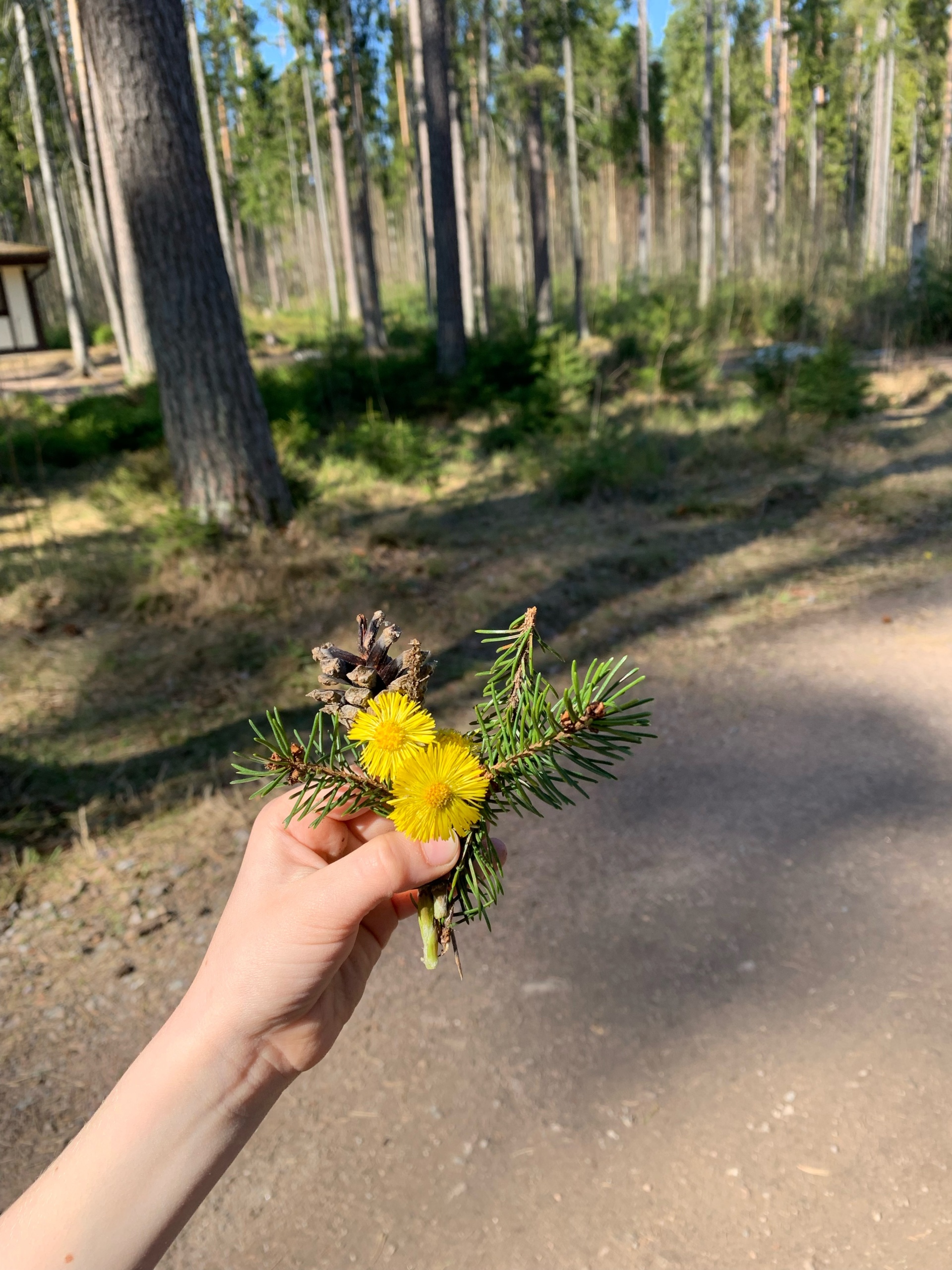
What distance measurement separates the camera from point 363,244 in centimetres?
2200

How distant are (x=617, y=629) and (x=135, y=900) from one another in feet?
12.1

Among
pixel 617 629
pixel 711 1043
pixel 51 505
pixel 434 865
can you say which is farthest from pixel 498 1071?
pixel 51 505

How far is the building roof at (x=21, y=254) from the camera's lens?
3076 millimetres

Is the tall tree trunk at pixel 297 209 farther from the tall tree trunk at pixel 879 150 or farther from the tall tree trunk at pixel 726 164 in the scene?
the tall tree trunk at pixel 879 150

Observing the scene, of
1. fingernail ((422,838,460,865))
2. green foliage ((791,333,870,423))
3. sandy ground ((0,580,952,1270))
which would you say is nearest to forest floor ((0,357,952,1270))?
sandy ground ((0,580,952,1270))

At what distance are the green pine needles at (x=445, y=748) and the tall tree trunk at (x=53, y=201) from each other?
1851 centimetres

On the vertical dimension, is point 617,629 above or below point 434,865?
below

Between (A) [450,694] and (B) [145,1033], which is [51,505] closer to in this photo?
(A) [450,694]

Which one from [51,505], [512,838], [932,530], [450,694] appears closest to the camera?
[512,838]

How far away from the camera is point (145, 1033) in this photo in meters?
2.99

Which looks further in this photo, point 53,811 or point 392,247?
point 392,247

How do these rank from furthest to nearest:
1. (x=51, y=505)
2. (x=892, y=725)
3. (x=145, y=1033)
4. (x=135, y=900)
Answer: (x=51, y=505) < (x=892, y=725) < (x=135, y=900) < (x=145, y=1033)

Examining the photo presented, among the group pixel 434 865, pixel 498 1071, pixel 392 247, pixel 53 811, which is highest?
pixel 392 247

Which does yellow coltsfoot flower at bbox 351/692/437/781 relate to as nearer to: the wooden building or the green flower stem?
the green flower stem
